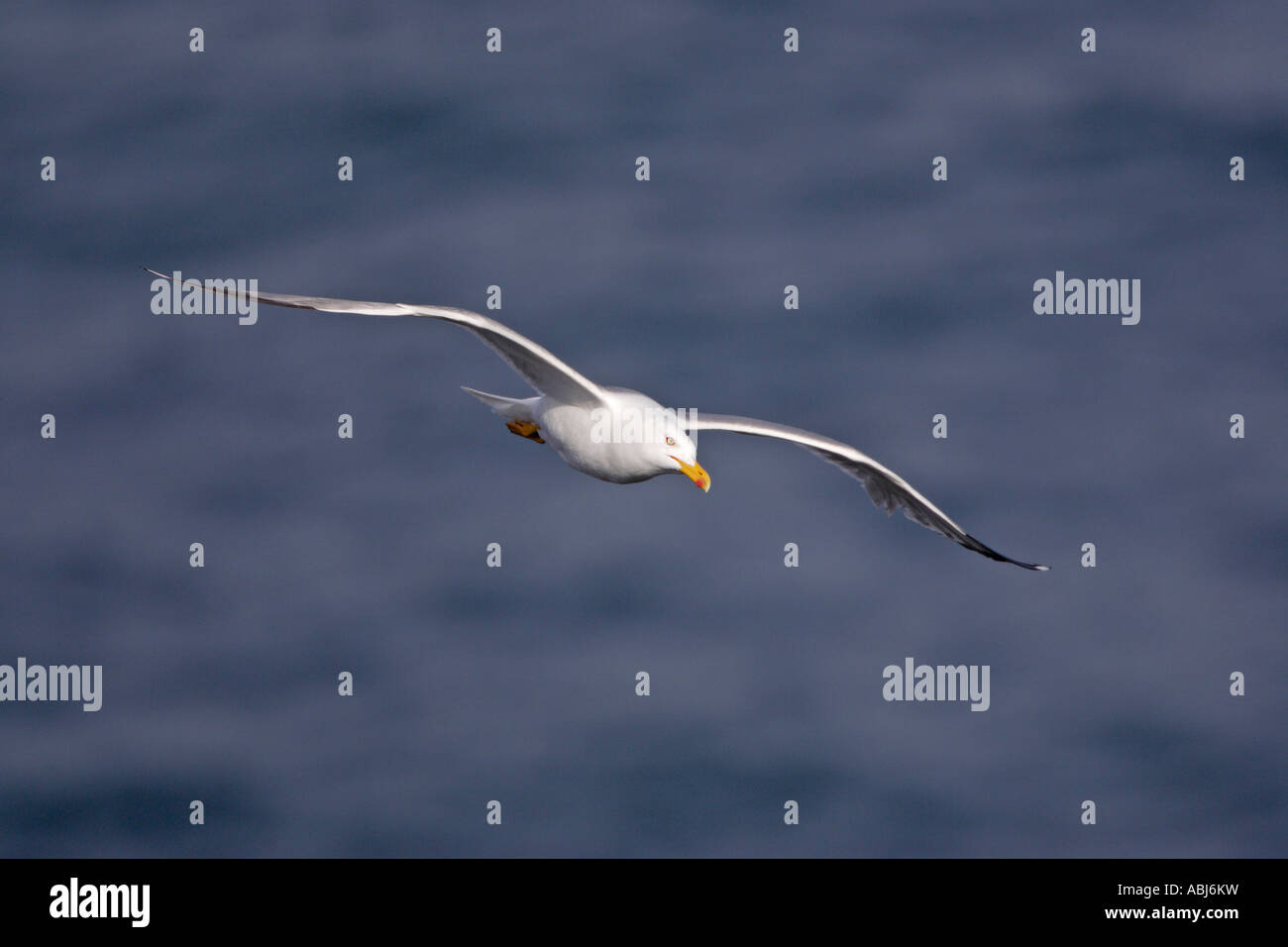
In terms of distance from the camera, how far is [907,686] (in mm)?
28812

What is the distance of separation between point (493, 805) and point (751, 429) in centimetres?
914

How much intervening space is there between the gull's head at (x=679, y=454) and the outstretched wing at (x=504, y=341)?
2.56 ft

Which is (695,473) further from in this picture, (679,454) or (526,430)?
(526,430)

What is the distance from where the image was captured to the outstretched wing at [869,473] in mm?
21500

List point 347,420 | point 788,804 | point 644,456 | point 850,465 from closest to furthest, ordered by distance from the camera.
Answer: point 644,456 → point 850,465 → point 788,804 → point 347,420

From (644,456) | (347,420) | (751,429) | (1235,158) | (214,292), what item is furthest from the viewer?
(1235,158)

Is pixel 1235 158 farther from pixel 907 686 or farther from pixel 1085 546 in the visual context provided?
pixel 907 686

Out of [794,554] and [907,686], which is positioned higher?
[794,554]

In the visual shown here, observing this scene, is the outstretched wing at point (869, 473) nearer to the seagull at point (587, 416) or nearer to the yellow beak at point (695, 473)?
the seagull at point (587, 416)

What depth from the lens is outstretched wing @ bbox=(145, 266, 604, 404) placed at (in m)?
18.0

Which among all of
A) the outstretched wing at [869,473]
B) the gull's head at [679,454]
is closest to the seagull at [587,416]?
the gull's head at [679,454]

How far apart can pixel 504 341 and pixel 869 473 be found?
5.71 m

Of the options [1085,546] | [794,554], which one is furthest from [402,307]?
[1085,546]

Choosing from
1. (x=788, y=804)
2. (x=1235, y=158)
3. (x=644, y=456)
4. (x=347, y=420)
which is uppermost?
(x=1235, y=158)
